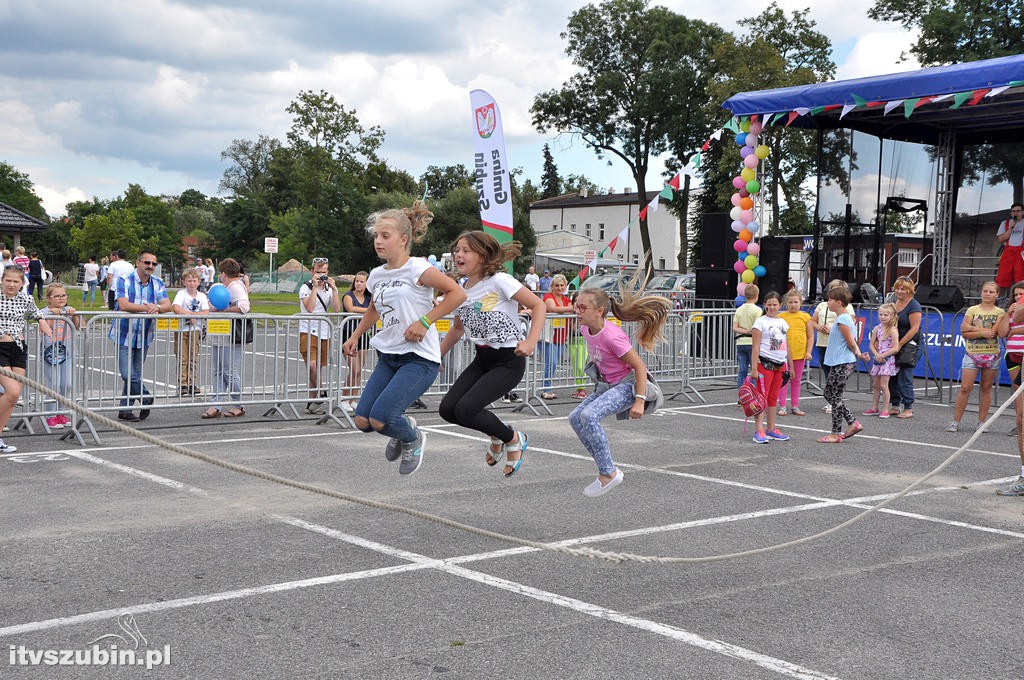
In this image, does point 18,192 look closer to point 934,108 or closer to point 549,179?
point 549,179

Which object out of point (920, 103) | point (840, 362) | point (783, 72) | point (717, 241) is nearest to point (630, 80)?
point (783, 72)

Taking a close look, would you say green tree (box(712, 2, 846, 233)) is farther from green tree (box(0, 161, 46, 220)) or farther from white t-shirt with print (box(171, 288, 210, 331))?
green tree (box(0, 161, 46, 220))

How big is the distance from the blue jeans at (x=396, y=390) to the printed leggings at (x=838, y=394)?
231 inches

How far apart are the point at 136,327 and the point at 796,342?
26.5 feet

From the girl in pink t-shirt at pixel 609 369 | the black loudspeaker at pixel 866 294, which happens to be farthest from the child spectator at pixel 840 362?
the black loudspeaker at pixel 866 294

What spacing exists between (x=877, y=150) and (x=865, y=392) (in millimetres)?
7763

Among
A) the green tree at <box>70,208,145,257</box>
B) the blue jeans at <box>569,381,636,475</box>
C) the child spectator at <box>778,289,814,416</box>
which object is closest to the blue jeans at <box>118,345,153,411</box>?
the blue jeans at <box>569,381,636,475</box>

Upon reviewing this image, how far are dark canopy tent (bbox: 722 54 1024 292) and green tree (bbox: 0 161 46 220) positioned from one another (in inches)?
4246

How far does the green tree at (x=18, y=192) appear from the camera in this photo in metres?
112

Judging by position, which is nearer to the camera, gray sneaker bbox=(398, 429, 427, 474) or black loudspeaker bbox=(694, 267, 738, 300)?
gray sneaker bbox=(398, 429, 427, 474)

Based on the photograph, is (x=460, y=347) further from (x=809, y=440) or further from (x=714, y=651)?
(x=714, y=651)

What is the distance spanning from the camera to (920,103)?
16812 millimetres

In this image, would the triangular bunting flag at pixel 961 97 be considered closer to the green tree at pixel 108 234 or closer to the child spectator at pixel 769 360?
the child spectator at pixel 769 360

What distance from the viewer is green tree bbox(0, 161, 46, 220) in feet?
369
